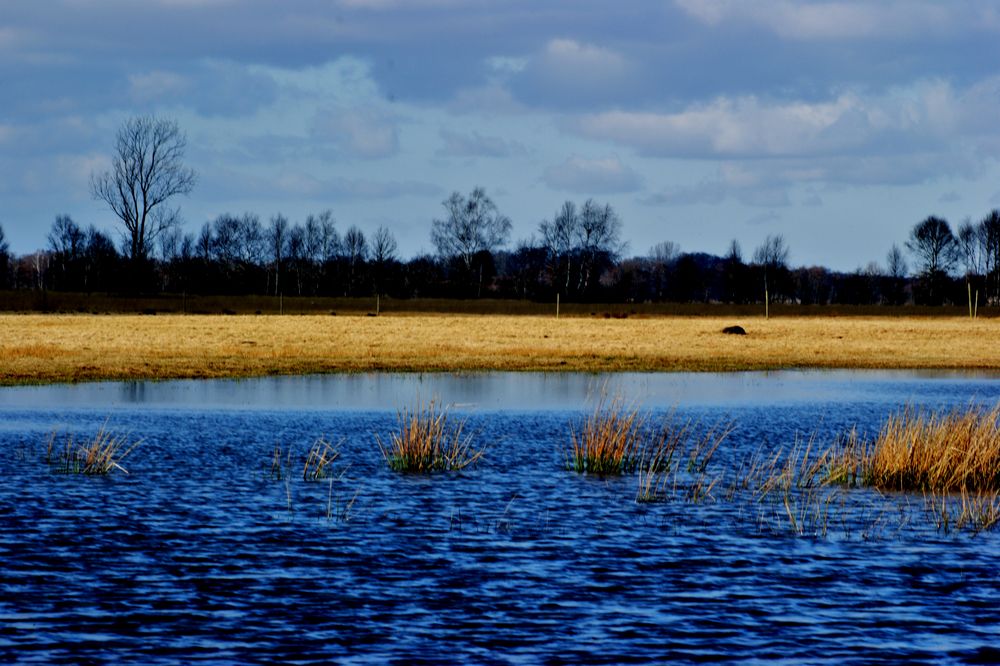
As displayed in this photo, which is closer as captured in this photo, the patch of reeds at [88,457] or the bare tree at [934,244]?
the patch of reeds at [88,457]

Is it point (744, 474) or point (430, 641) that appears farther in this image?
point (744, 474)

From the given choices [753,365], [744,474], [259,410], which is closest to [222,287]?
[753,365]

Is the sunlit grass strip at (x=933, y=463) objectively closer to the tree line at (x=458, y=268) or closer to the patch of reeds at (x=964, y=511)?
the patch of reeds at (x=964, y=511)

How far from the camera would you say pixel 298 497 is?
60.5ft

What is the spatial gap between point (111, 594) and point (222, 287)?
147 metres

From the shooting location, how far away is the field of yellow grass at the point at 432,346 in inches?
1939

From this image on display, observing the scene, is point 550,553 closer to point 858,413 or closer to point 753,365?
point 858,413

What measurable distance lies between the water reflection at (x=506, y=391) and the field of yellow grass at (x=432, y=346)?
3.78 meters

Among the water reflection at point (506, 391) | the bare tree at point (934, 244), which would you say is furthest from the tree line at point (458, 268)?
the water reflection at point (506, 391)

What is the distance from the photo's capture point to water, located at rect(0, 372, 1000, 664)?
11.1m

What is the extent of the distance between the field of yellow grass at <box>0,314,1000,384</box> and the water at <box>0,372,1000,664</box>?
24936mm

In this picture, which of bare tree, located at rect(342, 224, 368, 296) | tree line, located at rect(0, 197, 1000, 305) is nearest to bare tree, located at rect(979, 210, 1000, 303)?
tree line, located at rect(0, 197, 1000, 305)

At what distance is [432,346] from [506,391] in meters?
20.6

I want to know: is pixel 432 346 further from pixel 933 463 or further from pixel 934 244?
pixel 934 244
